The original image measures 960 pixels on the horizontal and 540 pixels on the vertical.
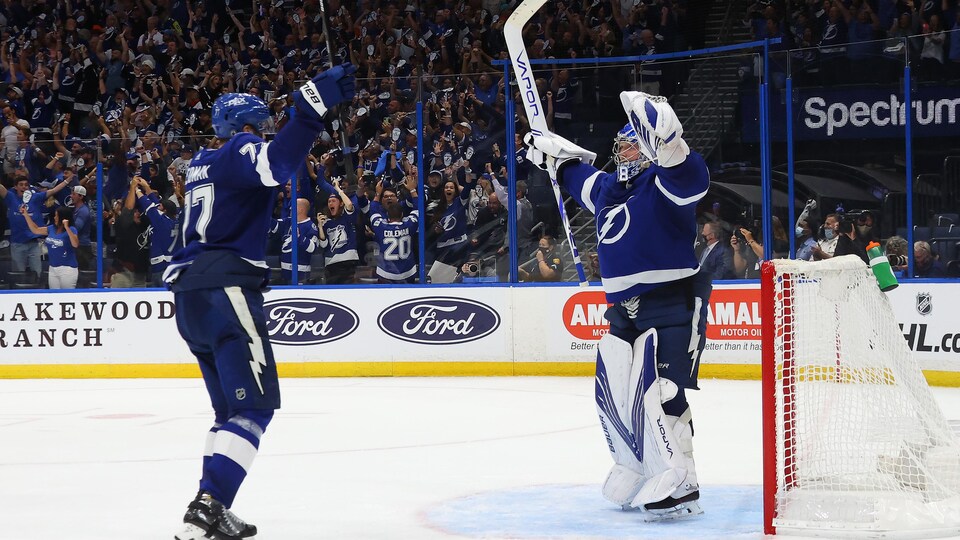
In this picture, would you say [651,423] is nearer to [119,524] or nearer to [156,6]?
[119,524]

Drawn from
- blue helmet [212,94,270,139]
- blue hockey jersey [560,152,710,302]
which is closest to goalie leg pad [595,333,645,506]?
blue hockey jersey [560,152,710,302]

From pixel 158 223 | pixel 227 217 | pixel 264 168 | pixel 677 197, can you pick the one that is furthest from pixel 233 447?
pixel 158 223

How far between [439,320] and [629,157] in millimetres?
5897

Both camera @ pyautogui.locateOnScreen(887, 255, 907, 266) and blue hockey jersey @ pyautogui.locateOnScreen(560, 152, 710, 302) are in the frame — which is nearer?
blue hockey jersey @ pyautogui.locateOnScreen(560, 152, 710, 302)

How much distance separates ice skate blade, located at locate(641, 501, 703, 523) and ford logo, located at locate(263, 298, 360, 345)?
6.38m

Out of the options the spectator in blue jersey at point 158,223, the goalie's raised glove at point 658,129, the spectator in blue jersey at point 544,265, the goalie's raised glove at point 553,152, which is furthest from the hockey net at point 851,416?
the spectator in blue jersey at point 158,223

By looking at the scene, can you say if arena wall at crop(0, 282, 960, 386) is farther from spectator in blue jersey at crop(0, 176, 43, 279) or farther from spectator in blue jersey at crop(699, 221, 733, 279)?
spectator in blue jersey at crop(0, 176, 43, 279)

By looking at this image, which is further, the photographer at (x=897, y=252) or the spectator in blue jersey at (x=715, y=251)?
the spectator in blue jersey at (x=715, y=251)

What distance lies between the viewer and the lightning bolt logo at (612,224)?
173 inches

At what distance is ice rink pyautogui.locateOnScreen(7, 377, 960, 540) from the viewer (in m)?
4.17

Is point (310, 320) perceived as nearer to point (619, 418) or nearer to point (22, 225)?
point (22, 225)

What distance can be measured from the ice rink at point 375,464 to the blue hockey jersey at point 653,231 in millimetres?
855

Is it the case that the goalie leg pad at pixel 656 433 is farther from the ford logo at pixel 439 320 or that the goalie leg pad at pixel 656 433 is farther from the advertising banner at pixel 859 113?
the ford logo at pixel 439 320

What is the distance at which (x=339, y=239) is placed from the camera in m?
10.3
